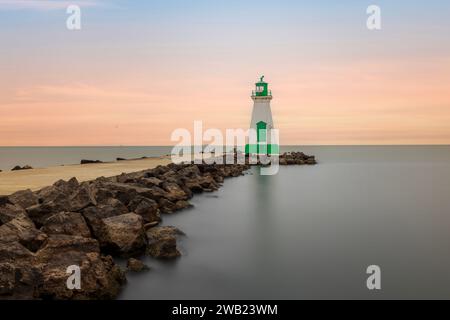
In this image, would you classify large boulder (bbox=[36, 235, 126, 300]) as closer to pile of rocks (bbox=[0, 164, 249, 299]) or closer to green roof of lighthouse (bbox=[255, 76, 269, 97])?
pile of rocks (bbox=[0, 164, 249, 299])

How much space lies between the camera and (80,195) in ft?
27.4

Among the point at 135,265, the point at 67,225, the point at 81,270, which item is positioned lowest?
Answer: the point at 135,265

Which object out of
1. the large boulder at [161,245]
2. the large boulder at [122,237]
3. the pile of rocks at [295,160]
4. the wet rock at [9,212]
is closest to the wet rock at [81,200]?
the wet rock at [9,212]

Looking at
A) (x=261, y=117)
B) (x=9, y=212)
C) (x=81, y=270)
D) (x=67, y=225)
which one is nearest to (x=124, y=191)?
(x=9, y=212)

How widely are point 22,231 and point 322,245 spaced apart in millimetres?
6357

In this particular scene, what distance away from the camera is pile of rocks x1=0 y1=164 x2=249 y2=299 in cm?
495

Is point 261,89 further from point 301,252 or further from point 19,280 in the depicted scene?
point 19,280

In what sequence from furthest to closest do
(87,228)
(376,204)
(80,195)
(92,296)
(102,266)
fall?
(376,204), (80,195), (87,228), (102,266), (92,296)

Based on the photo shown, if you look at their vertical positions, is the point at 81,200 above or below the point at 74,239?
above

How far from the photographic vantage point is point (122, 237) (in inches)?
282

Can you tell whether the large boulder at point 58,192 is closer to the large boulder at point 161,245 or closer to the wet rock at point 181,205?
the large boulder at point 161,245

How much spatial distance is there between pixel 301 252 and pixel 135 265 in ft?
12.7
